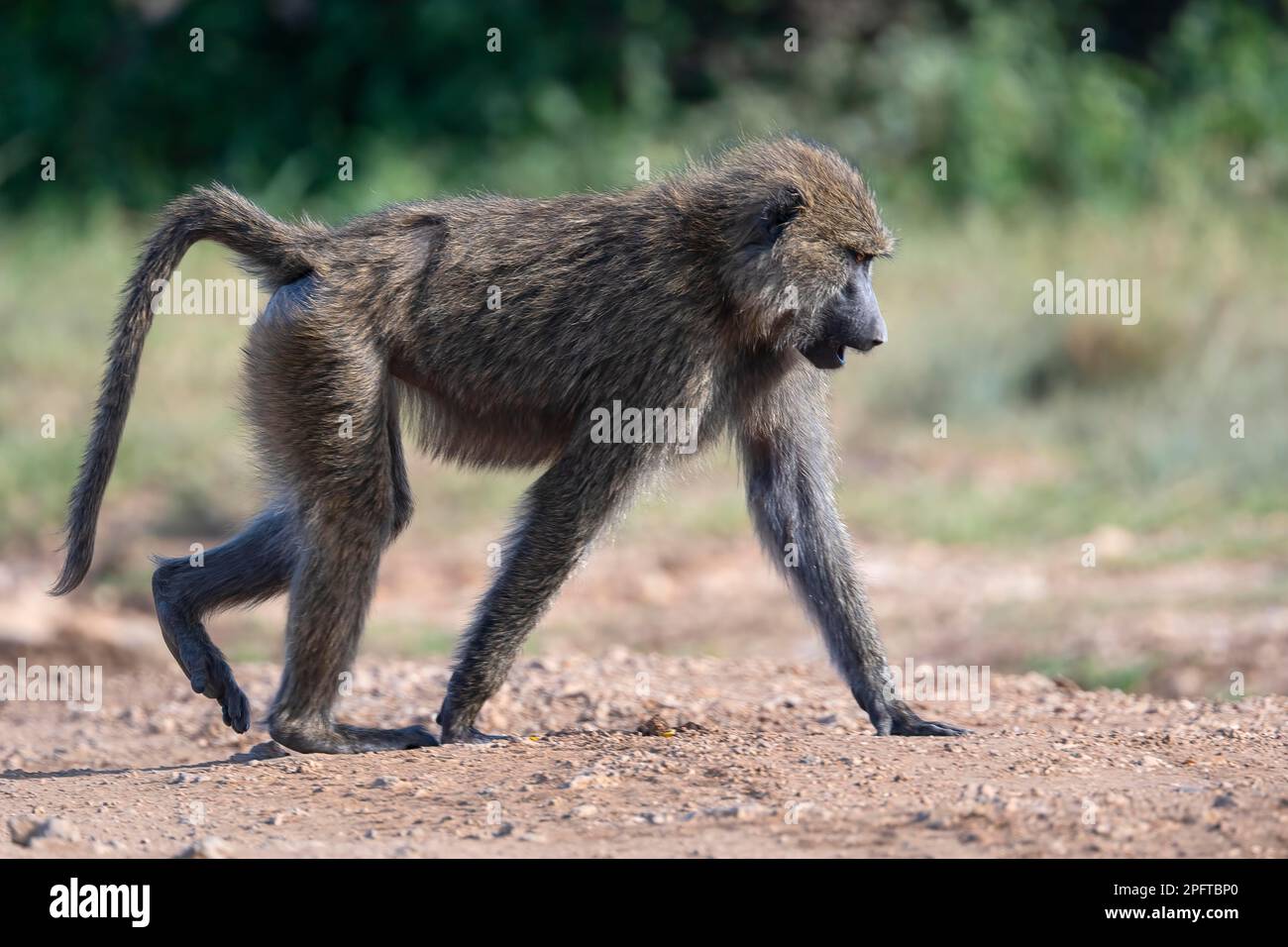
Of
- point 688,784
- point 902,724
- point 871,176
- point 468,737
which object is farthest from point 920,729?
point 871,176

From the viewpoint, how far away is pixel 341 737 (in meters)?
4.71

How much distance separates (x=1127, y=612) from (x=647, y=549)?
2.54 metres

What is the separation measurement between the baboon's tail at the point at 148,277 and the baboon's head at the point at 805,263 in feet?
4.04

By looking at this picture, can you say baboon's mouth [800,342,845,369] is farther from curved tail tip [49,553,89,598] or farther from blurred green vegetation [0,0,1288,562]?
blurred green vegetation [0,0,1288,562]

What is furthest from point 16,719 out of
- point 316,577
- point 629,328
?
point 629,328

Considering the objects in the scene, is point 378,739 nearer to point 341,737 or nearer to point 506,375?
point 341,737

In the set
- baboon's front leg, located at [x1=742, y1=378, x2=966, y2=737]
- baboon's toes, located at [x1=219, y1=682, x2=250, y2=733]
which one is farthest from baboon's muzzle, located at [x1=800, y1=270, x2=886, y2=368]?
baboon's toes, located at [x1=219, y1=682, x2=250, y2=733]

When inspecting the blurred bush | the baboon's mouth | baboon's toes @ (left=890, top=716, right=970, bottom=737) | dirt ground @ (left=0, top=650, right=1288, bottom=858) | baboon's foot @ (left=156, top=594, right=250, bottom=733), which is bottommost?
dirt ground @ (left=0, top=650, right=1288, bottom=858)

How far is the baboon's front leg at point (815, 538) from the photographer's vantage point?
4766mm

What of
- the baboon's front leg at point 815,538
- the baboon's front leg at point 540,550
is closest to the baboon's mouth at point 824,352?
the baboon's front leg at point 815,538

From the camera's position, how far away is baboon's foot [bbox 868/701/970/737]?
4.68 metres

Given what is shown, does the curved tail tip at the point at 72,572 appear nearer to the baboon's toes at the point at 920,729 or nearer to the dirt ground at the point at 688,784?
the dirt ground at the point at 688,784

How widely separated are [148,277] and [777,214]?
1760 millimetres

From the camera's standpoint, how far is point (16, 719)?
591cm
